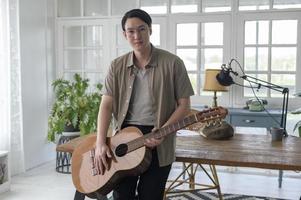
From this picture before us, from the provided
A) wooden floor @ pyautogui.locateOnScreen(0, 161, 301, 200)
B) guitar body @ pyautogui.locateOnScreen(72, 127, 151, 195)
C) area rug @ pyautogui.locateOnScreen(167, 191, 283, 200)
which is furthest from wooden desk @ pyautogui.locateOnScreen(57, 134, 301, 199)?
wooden floor @ pyautogui.locateOnScreen(0, 161, 301, 200)

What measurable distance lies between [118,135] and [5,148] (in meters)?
2.56

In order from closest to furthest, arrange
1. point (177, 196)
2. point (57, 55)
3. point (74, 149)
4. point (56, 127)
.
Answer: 1. point (74, 149)
2. point (177, 196)
3. point (56, 127)
4. point (57, 55)

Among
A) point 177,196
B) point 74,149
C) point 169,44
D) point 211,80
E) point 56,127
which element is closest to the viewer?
point 74,149

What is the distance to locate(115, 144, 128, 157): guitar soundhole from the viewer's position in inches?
76.7

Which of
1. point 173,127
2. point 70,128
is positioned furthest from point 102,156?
point 70,128

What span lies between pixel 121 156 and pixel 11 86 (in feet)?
8.70

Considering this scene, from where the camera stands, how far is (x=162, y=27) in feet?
15.2

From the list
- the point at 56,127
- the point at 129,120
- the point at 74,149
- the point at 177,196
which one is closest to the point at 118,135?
the point at 129,120

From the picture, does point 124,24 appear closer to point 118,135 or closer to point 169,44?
point 118,135

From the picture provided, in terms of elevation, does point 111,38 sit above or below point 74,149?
above

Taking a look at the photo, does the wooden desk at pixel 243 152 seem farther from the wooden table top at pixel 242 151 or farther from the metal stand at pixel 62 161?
the metal stand at pixel 62 161

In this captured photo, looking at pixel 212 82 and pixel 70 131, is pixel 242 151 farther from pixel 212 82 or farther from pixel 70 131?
pixel 70 131

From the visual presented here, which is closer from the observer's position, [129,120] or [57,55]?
[129,120]

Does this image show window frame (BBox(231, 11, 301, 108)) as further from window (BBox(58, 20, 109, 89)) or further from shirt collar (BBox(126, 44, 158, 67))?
shirt collar (BBox(126, 44, 158, 67))
